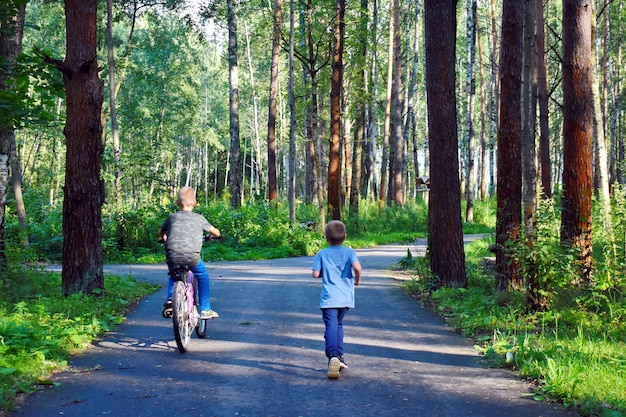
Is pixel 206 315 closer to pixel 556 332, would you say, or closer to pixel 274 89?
pixel 556 332

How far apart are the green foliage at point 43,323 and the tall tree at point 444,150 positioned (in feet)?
18.9

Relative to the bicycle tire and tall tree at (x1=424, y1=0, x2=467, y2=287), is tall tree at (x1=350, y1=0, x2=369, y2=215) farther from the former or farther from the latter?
the bicycle tire

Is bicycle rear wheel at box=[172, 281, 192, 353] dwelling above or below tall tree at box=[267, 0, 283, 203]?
below

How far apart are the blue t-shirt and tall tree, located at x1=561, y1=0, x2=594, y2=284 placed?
5.18 metres

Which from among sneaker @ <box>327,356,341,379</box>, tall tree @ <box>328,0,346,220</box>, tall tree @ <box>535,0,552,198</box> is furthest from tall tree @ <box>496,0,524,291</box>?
tall tree @ <box>328,0,346,220</box>

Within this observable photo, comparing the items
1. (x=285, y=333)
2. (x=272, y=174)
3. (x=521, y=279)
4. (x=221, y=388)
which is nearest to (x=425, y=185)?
(x=272, y=174)

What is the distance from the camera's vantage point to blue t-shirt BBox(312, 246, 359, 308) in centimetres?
698

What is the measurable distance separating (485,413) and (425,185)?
38288 mm

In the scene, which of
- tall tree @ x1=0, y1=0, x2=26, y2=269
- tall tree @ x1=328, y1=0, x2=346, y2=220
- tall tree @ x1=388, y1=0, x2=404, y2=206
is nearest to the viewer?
tall tree @ x1=0, y1=0, x2=26, y2=269

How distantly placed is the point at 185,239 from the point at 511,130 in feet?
19.2

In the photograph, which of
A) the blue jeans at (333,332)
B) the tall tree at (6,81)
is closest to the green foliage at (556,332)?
the blue jeans at (333,332)

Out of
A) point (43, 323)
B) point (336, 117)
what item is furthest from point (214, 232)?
point (336, 117)

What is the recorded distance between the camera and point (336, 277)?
277 inches

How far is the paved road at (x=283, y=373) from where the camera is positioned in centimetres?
579
